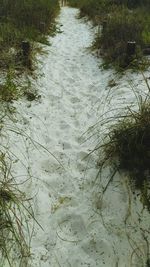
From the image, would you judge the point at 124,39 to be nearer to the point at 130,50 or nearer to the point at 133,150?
the point at 130,50

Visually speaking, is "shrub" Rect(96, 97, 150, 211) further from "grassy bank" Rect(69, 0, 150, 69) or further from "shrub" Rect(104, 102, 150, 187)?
"grassy bank" Rect(69, 0, 150, 69)

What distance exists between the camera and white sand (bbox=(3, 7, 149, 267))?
2.76 meters

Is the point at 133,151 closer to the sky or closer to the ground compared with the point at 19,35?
closer to the ground

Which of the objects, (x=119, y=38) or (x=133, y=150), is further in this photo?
(x=119, y=38)

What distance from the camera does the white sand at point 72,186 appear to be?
2.76 m

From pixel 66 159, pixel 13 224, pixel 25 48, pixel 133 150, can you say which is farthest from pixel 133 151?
pixel 25 48

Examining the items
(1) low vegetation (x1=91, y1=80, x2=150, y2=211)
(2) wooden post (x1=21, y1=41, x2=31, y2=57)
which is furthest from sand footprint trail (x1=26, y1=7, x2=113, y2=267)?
(2) wooden post (x1=21, y1=41, x2=31, y2=57)

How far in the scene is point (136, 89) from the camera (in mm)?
4902

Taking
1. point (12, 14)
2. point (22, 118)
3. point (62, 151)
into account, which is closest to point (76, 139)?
point (62, 151)

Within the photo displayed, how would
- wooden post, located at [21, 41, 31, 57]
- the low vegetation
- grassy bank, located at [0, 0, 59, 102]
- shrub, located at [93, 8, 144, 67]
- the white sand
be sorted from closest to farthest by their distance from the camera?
the white sand
the low vegetation
grassy bank, located at [0, 0, 59, 102]
wooden post, located at [21, 41, 31, 57]
shrub, located at [93, 8, 144, 67]

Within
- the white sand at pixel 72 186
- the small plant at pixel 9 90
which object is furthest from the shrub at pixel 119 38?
the small plant at pixel 9 90

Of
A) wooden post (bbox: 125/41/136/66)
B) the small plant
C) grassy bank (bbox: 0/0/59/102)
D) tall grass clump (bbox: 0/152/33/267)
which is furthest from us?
wooden post (bbox: 125/41/136/66)

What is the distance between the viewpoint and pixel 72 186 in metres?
3.47

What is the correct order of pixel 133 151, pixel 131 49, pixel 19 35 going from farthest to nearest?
→ pixel 19 35 → pixel 131 49 → pixel 133 151
